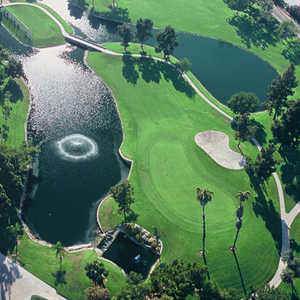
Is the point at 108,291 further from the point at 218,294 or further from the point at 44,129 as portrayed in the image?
the point at 44,129

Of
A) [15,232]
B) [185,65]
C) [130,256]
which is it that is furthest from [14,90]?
[130,256]

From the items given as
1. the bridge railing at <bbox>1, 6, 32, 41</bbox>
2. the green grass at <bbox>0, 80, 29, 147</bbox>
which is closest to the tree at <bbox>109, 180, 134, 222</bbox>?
Result: the green grass at <bbox>0, 80, 29, 147</bbox>

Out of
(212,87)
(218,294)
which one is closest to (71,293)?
(218,294)

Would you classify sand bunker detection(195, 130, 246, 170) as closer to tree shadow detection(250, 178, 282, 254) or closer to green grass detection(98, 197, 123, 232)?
tree shadow detection(250, 178, 282, 254)

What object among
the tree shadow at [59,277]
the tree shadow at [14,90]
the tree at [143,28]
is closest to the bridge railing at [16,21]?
the tree shadow at [14,90]

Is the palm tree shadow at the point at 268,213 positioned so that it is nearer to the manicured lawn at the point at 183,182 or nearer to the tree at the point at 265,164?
the manicured lawn at the point at 183,182

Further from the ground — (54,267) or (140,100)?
(140,100)
